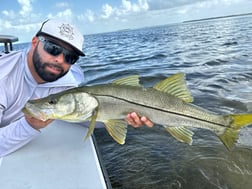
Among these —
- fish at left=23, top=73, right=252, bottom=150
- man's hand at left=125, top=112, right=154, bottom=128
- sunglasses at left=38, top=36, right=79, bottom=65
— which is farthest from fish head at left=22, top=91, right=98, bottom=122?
sunglasses at left=38, top=36, right=79, bottom=65

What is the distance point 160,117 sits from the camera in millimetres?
2359

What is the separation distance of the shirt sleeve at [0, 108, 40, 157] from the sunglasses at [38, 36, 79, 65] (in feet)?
2.00

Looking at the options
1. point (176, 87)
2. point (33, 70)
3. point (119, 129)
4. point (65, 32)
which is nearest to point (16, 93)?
point (33, 70)

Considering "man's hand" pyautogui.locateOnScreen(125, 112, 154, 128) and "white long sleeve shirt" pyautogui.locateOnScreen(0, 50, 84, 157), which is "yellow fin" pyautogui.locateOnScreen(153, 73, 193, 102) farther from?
"white long sleeve shirt" pyautogui.locateOnScreen(0, 50, 84, 157)

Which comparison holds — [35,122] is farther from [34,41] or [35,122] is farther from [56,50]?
[34,41]

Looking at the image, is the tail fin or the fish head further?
the tail fin

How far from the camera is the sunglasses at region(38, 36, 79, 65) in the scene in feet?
8.86

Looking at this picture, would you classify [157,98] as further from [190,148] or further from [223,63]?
[223,63]

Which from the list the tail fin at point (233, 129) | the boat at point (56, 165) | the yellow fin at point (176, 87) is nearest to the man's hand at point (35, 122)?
the boat at point (56, 165)

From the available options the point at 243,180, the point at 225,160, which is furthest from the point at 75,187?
the point at 225,160

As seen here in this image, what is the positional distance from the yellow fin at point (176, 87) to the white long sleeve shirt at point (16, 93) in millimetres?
1030

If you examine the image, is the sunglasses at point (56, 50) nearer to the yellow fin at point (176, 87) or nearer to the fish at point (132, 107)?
the fish at point (132, 107)

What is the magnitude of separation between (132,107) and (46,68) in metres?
0.91

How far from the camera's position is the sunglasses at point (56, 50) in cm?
270
